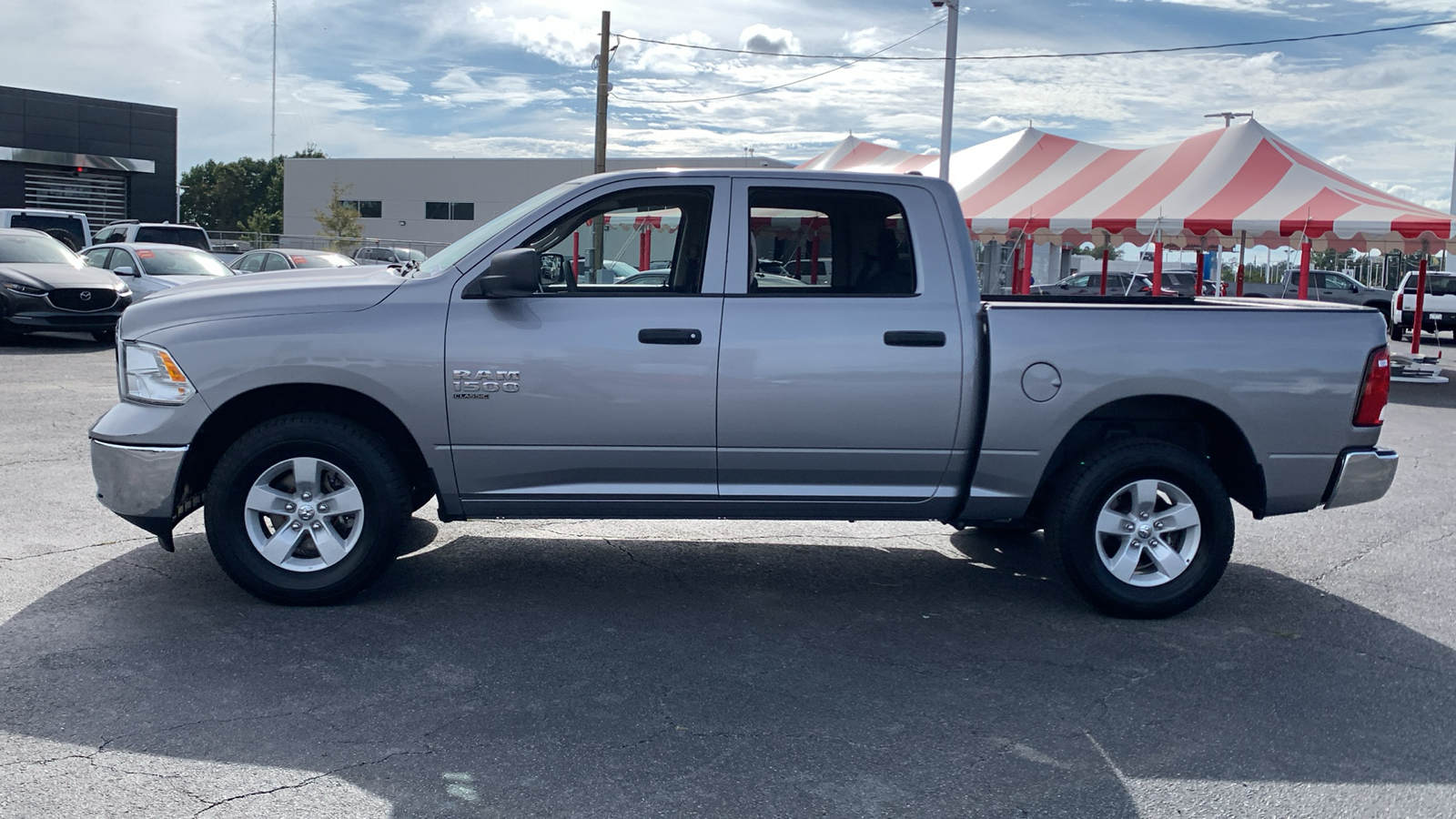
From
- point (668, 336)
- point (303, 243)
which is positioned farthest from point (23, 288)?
point (303, 243)

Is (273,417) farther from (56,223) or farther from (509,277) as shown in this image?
(56,223)

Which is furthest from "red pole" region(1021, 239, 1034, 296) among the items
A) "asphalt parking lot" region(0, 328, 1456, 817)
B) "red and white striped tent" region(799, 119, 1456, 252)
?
"asphalt parking lot" region(0, 328, 1456, 817)

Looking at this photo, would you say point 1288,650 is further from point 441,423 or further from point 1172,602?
point 441,423

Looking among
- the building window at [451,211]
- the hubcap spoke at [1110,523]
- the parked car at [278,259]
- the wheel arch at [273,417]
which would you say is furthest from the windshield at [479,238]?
the building window at [451,211]

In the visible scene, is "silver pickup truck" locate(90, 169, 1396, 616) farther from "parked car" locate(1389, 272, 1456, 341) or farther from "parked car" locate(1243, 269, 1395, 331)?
"parked car" locate(1243, 269, 1395, 331)

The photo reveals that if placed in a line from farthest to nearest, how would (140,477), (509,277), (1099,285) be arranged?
(1099,285) < (140,477) < (509,277)

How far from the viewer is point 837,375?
16.8 ft

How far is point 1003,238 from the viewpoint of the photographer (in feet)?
71.3

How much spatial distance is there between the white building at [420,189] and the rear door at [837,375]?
5603 centimetres

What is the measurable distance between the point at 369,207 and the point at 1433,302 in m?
54.7

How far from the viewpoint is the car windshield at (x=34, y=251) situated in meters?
17.6

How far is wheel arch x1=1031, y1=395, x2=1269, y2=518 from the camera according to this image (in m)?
5.41

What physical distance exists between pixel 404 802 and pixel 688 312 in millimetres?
2441

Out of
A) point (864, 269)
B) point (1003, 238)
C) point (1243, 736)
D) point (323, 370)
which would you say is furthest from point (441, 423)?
point (1003, 238)
